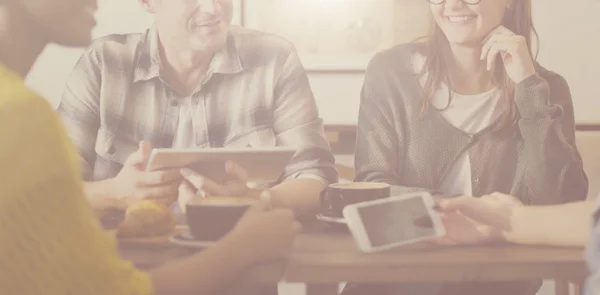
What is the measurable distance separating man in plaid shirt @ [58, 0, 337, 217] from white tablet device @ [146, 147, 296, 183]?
9cm

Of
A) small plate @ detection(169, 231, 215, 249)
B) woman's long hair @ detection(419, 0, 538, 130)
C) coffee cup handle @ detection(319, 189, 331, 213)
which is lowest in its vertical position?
coffee cup handle @ detection(319, 189, 331, 213)

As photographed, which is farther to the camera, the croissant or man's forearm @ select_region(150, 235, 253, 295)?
the croissant

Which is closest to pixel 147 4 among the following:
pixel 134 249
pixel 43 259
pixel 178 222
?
pixel 178 222

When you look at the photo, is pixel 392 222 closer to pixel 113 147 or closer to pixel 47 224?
pixel 47 224

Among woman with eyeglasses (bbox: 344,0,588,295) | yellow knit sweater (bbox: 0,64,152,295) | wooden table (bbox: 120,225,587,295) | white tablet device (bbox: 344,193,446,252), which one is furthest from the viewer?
woman with eyeglasses (bbox: 344,0,588,295)

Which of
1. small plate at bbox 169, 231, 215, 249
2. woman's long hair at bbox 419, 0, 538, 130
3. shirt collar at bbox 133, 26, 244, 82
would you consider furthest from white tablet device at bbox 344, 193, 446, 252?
shirt collar at bbox 133, 26, 244, 82

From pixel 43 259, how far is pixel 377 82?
2.80 ft

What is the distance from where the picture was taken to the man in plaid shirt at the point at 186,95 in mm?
1401

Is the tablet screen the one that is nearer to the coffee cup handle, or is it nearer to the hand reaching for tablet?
the coffee cup handle

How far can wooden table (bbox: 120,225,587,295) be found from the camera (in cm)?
91

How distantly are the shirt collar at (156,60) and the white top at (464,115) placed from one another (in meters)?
0.40

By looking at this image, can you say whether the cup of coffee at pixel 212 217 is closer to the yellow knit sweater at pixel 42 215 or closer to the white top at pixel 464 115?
the yellow knit sweater at pixel 42 215

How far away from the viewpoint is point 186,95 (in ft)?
4.72

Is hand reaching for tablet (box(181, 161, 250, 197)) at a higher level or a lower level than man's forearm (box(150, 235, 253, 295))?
lower
